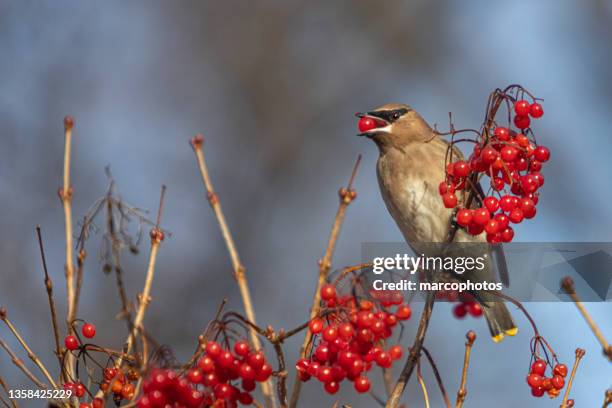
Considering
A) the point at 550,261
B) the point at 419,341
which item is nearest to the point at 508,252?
the point at 550,261

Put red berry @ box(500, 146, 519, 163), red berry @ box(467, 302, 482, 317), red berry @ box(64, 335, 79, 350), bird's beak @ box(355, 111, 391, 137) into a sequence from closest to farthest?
red berry @ box(64, 335, 79, 350) < red berry @ box(500, 146, 519, 163) < red berry @ box(467, 302, 482, 317) < bird's beak @ box(355, 111, 391, 137)

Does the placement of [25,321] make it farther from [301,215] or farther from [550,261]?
[550,261]

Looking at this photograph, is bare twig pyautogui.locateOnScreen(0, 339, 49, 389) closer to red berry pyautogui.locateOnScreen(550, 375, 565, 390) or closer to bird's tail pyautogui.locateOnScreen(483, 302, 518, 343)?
red berry pyautogui.locateOnScreen(550, 375, 565, 390)

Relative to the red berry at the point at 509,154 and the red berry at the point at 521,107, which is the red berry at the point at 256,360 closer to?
the red berry at the point at 509,154

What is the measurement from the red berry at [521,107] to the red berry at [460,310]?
3.71 feet

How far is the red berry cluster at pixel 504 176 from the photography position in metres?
2.54

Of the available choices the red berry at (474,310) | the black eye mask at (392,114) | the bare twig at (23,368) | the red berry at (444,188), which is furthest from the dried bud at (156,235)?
the black eye mask at (392,114)

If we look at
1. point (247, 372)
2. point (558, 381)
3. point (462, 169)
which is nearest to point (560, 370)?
point (558, 381)

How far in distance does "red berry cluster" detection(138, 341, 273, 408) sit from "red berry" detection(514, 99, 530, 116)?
1.11 meters

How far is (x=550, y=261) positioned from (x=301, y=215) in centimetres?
337

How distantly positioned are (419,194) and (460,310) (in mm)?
870

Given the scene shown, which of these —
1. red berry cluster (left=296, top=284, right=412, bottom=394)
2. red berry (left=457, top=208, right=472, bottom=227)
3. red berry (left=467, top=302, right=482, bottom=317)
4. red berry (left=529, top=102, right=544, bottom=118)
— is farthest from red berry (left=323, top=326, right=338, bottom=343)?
red berry (left=467, top=302, right=482, bottom=317)

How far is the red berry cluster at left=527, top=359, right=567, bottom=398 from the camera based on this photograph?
8.64 feet

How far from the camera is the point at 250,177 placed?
7191 millimetres
